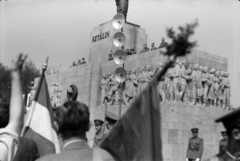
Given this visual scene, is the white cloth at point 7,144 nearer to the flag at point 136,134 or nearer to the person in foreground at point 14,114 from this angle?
the person in foreground at point 14,114

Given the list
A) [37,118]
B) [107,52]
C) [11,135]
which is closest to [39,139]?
[37,118]

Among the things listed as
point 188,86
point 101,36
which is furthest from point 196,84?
point 101,36

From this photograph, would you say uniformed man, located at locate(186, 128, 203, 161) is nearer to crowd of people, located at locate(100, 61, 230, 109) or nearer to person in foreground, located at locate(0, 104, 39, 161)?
crowd of people, located at locate(100, 61, 230, 109)

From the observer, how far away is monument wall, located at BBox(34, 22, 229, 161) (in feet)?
48.7

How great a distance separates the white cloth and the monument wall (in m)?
8.47

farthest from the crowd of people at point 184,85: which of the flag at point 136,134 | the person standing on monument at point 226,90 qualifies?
the flag at point 136,134

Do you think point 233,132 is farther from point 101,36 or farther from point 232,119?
point 101,36

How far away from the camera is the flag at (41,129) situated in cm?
368

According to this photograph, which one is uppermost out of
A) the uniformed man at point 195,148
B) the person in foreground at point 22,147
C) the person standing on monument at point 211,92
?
the person standing on monument at point 211,92

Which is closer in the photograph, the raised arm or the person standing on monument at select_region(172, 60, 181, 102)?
the raised arm

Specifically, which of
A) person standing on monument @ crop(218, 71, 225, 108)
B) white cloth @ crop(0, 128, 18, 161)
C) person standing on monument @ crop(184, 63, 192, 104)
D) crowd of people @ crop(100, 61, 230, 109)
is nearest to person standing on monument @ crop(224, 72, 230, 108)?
crowd of people @ crop(100, 61, 230, 109)

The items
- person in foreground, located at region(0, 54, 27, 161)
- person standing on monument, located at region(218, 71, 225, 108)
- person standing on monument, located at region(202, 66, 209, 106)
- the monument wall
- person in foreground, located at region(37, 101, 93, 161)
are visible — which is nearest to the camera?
person in foreground, located at region(37, 101, 93, 161)

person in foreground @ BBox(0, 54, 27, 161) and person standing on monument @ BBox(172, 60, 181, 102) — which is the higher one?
person standing on monument @ BBox(172, 60, 181, 102)

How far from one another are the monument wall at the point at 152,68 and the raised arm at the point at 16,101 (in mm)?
8570
